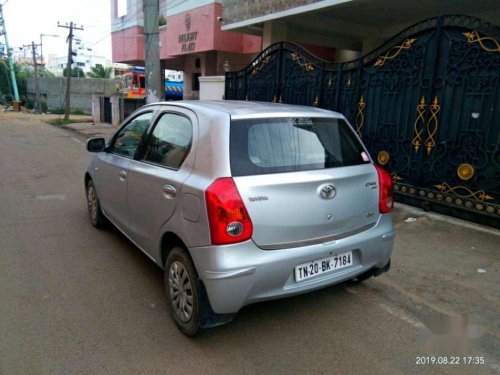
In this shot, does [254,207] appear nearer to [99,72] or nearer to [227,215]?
[227,215]

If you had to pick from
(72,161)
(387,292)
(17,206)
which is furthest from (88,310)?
(72,161)

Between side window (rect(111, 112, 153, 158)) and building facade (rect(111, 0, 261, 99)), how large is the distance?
31.4 feet

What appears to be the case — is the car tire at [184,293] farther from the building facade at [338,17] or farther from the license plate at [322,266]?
the building facade at [338,17]

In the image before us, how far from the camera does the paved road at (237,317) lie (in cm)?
264

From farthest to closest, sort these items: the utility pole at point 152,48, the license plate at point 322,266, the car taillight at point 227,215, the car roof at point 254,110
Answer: the utility pole at point 152,48
the car roof at point 254,110
the license plate at point 322,266
the car taillight at point 227,215

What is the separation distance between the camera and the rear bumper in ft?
8.32

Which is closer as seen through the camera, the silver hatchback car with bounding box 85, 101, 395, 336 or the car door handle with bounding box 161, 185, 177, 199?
the silver hatchback car with bounding box 85, 101, 395, 336

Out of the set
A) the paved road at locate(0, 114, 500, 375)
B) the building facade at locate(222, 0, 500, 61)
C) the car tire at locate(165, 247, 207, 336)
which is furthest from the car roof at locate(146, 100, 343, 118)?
the building facade at locate(222, 0, 500, 61)

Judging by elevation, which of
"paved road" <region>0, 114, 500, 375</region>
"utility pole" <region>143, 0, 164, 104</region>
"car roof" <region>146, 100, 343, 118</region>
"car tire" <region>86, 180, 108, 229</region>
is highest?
"utility pole" <region>143, 0, 164, 104</region>

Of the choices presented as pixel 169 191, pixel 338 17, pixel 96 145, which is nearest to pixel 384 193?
pixel 169 191

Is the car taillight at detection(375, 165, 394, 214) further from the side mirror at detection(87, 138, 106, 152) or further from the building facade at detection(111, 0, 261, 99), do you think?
the building facade at detection(111, 0, 261, 99)

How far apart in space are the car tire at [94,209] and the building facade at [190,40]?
30.3ft

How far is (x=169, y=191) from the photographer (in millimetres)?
2992

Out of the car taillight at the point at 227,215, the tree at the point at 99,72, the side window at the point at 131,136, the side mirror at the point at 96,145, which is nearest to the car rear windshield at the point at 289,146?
the car taillight at the point at 227,215
